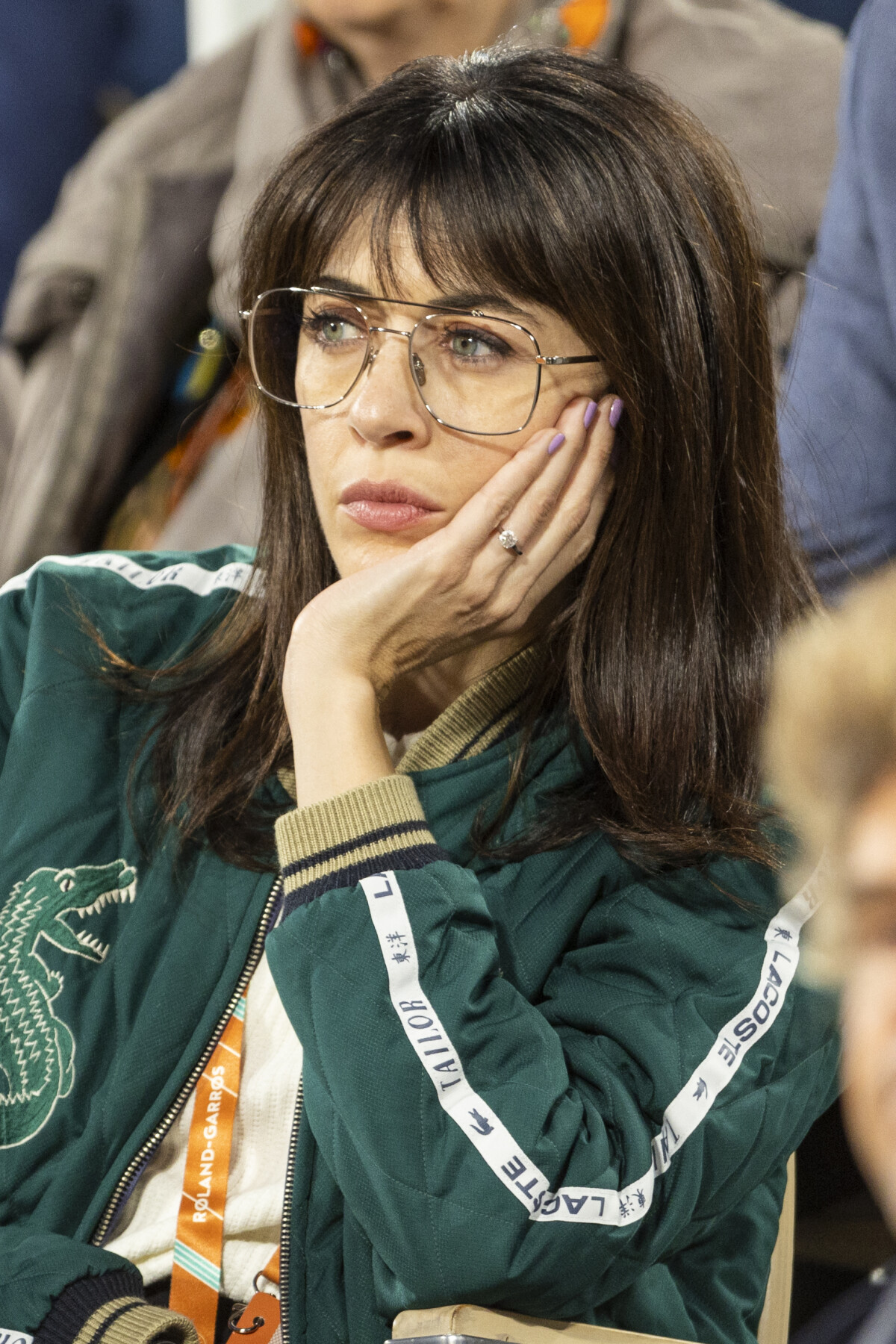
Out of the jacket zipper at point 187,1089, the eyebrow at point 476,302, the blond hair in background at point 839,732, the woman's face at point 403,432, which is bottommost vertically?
the jacket zipper at point 187,1089

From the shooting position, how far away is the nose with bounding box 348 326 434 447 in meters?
1.11

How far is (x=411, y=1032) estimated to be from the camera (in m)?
0.93

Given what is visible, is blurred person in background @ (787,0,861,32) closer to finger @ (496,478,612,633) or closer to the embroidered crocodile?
finger @ (496,478,612,633)

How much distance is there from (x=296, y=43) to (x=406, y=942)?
197 cm

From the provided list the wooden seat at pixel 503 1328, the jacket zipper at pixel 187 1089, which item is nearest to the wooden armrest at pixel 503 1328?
the wooden seat at pixel 503 1328

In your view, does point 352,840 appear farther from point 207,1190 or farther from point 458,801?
point 207,1190

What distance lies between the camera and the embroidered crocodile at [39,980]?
1.09 meters

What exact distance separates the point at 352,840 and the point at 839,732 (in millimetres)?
703

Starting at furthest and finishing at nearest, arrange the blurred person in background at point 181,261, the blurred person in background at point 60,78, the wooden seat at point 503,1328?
the blurred person in background at point 60,78 → the blurred person in background at point 181,261 → the wooden seat at point 503,1328

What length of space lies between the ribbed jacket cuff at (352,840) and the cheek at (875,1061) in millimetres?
673

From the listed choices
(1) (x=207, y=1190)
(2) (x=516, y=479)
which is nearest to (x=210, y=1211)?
(1) (x=207, y=1190)

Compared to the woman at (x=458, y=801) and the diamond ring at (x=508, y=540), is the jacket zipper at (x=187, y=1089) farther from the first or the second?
the diamond ring at (x=508, y=540)

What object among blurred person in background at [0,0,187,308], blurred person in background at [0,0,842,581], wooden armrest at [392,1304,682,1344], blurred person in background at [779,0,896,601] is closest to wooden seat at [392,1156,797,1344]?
wooden armrest at [392,1304,682,1344]

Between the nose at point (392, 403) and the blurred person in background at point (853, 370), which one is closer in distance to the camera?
the nose at point (392, 403)
